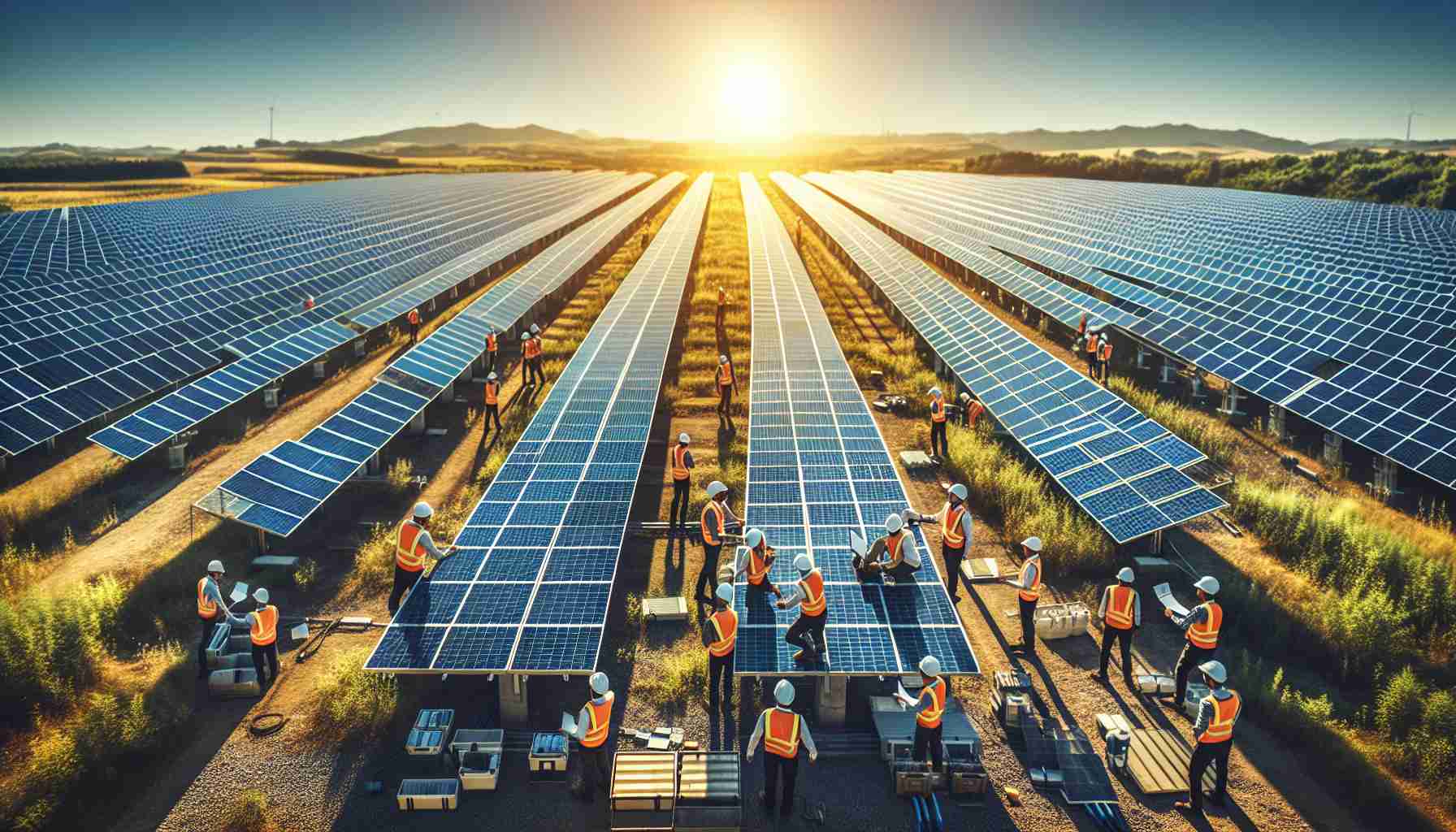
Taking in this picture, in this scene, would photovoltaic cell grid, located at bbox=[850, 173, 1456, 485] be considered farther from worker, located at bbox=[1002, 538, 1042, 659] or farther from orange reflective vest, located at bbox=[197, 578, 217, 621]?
orange reflective vest, located at bbox=[197, 578, 217, 621]

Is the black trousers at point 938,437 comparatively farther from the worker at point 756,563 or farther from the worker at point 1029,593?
the worker at point 756,563

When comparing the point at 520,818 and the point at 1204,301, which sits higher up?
the point at 1204,301

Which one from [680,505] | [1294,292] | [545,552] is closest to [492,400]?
[680,505]

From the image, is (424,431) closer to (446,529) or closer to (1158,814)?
(446,529)

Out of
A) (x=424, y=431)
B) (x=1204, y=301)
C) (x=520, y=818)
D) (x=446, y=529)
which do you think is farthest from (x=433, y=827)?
(x=1204, y=301)

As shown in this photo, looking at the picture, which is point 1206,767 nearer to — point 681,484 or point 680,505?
point 681,484

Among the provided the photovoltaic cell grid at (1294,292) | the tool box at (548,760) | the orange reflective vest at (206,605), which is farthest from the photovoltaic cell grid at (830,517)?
the photovoltaic cell grid at (1294,292)

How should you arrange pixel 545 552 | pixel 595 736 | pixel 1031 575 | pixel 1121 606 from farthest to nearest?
pixel 545 552 < pixel 1031 575 < pixel 1121 606 < pixel 595 736
